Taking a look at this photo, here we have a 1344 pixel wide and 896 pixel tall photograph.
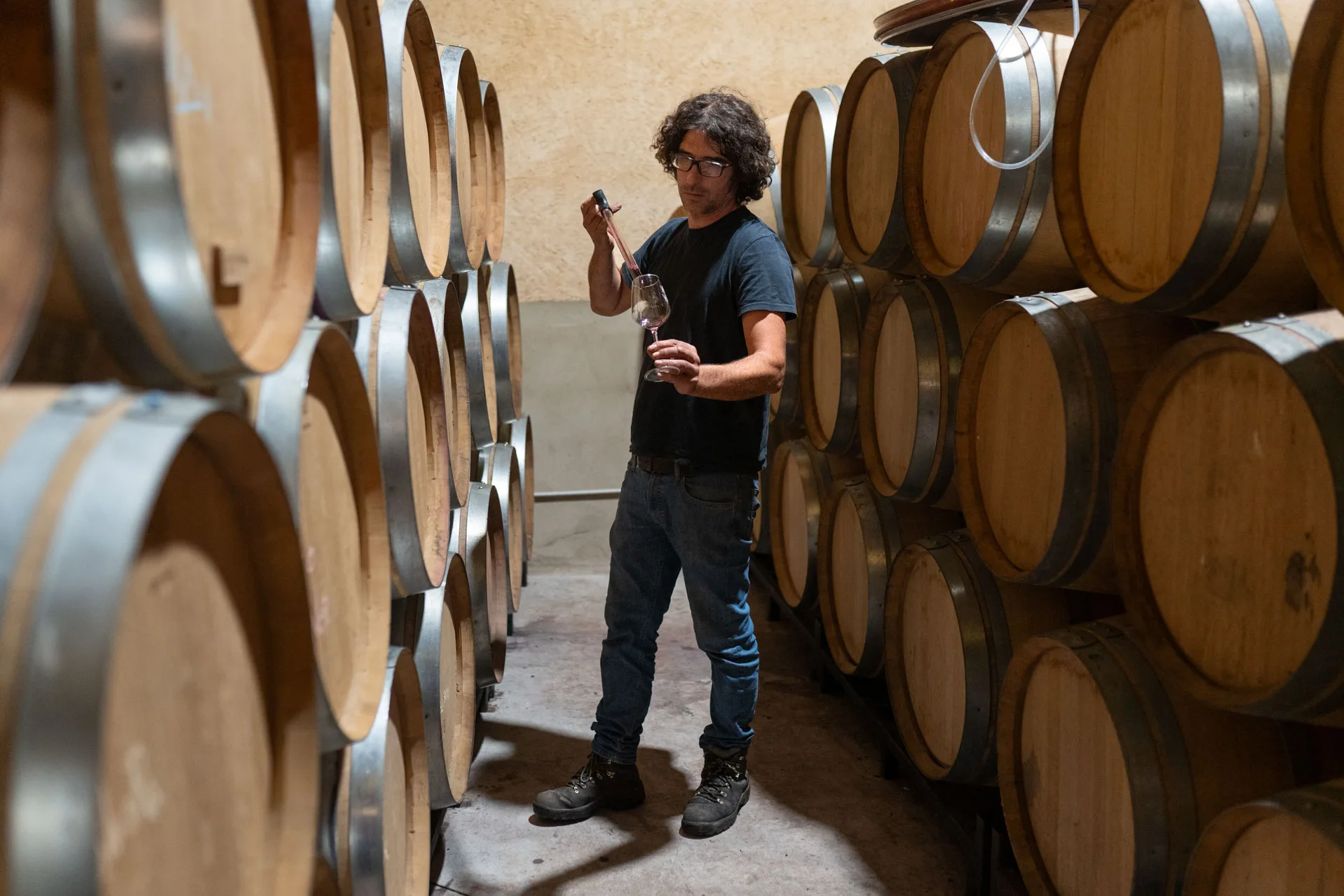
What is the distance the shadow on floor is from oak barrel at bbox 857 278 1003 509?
110cm

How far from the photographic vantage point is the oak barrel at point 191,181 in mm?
769

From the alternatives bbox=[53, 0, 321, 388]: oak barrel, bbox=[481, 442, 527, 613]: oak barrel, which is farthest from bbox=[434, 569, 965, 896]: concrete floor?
bbox=[53, 0, 321, 388]: oak barrel

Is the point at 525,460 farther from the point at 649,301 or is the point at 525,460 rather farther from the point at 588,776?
the point at 649,301

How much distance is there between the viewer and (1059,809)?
2156 mm

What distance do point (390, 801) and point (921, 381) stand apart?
1.75 metres

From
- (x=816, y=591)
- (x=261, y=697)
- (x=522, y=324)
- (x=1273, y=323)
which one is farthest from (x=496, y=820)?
(x=522, y=324)

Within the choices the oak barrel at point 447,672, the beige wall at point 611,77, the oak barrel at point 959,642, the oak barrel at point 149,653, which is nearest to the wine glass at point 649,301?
the oak barrel at point 447,672

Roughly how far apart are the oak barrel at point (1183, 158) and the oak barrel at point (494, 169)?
80.7 inches

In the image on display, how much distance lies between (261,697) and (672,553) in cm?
195

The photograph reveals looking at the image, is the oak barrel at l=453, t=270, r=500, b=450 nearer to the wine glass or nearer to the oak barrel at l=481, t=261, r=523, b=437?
the oak barrel at l=481, t=261, r=523, b=437

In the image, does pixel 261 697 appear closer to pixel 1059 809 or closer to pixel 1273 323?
pixel 1273 323

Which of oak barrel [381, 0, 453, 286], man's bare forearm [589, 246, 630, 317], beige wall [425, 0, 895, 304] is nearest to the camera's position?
oak barrel [381, 0, 453, 286]

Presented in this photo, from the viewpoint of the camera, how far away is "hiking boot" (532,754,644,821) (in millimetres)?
2928

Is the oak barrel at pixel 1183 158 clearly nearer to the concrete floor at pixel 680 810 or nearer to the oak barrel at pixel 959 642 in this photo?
the oak barrel at pixel 959 642
